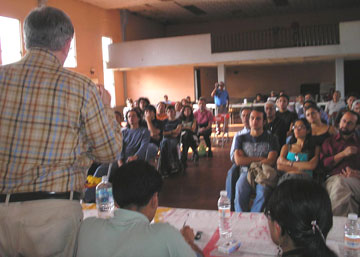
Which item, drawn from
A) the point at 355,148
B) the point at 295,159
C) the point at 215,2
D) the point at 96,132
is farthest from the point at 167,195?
the point at 215,2

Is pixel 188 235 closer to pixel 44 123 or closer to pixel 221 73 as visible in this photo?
pixel 44 123

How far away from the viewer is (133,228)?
123 centimetres

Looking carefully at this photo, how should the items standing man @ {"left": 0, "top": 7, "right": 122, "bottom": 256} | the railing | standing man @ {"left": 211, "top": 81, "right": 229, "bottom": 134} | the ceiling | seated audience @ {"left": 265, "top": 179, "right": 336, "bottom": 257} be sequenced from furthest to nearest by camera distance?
the ceiling, the railing, standing man @ {"left": 211, "top": 81, "right": 229, "bottom": 134}, standing man @ {"left": 0, "top": 7, "right": 122, "bottom": 256}, seated audience @ {"left": 265, "top": 179, "right": 336, "bottom": 257}

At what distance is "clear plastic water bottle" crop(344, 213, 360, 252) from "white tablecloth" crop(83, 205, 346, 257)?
3cm

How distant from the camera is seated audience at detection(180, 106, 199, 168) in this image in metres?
6.70

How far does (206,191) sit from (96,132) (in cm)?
369

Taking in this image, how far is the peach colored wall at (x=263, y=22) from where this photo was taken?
16.5m

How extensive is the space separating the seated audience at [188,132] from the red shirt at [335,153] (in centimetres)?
334

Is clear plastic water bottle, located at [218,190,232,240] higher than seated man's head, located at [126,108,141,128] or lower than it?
lower

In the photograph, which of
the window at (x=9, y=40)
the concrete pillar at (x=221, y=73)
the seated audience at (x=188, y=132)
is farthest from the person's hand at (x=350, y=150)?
the concrete pillar at (x=221, y=73)

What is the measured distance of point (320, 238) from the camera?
1158 mm

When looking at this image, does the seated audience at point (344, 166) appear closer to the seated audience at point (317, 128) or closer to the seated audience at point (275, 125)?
the seated audience at point (317, 128)

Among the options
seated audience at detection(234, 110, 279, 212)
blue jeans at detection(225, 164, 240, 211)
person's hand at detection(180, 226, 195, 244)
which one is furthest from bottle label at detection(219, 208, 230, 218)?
blue jeans at detection(225, 164, 240, 211)

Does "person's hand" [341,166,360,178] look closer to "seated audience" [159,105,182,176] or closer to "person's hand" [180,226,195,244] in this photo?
"person's hand" [180,226,195,244]
